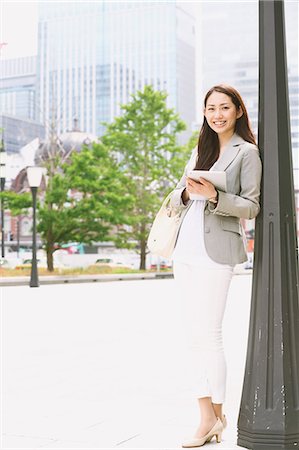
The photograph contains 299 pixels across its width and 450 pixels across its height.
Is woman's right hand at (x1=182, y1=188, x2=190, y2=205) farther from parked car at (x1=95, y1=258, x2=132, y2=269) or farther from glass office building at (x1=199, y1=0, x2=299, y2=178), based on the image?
glass office building at (x1=199, y1=0, x2=299, y2=178)

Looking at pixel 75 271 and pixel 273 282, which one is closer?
pixel 273 282

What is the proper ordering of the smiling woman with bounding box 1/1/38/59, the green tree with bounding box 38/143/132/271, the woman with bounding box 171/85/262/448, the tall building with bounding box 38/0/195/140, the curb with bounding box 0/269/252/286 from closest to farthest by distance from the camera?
the woman with bounding box 171/85/262/448
the smiling woman with bounding box 1/1/38/59
the curb with bounding box 0/269/252/286
the green tree with bounding box 38/143/132/271
the tall building with bounding box 38/0/195/140

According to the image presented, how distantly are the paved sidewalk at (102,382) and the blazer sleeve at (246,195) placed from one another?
1.02 meters

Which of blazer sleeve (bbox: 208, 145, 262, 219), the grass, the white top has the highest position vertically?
blazer sleeve (bbox: 208, 145, 262, 219)

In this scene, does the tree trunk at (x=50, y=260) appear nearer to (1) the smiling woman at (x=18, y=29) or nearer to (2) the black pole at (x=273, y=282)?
(1) the smiling woman at (x=18, y=29)

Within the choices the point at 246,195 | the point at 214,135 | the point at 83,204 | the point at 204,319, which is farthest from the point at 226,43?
the point at 204,319

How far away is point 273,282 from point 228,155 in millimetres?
578

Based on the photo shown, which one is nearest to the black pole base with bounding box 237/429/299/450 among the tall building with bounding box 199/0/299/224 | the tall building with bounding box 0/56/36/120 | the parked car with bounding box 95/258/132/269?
the parked car with bounding box 95/258/132/269

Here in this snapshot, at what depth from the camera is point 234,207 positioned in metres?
3.11

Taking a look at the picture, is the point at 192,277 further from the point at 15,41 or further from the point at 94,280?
the point at 94,280

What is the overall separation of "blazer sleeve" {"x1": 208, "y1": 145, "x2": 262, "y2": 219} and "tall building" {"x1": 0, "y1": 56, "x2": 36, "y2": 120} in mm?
117269

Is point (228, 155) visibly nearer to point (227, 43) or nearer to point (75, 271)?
point (75, 271)

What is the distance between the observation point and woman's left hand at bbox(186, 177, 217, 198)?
3084 millimetres

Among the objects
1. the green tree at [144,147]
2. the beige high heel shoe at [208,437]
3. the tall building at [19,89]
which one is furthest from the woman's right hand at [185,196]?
the tall building at [19,89]
